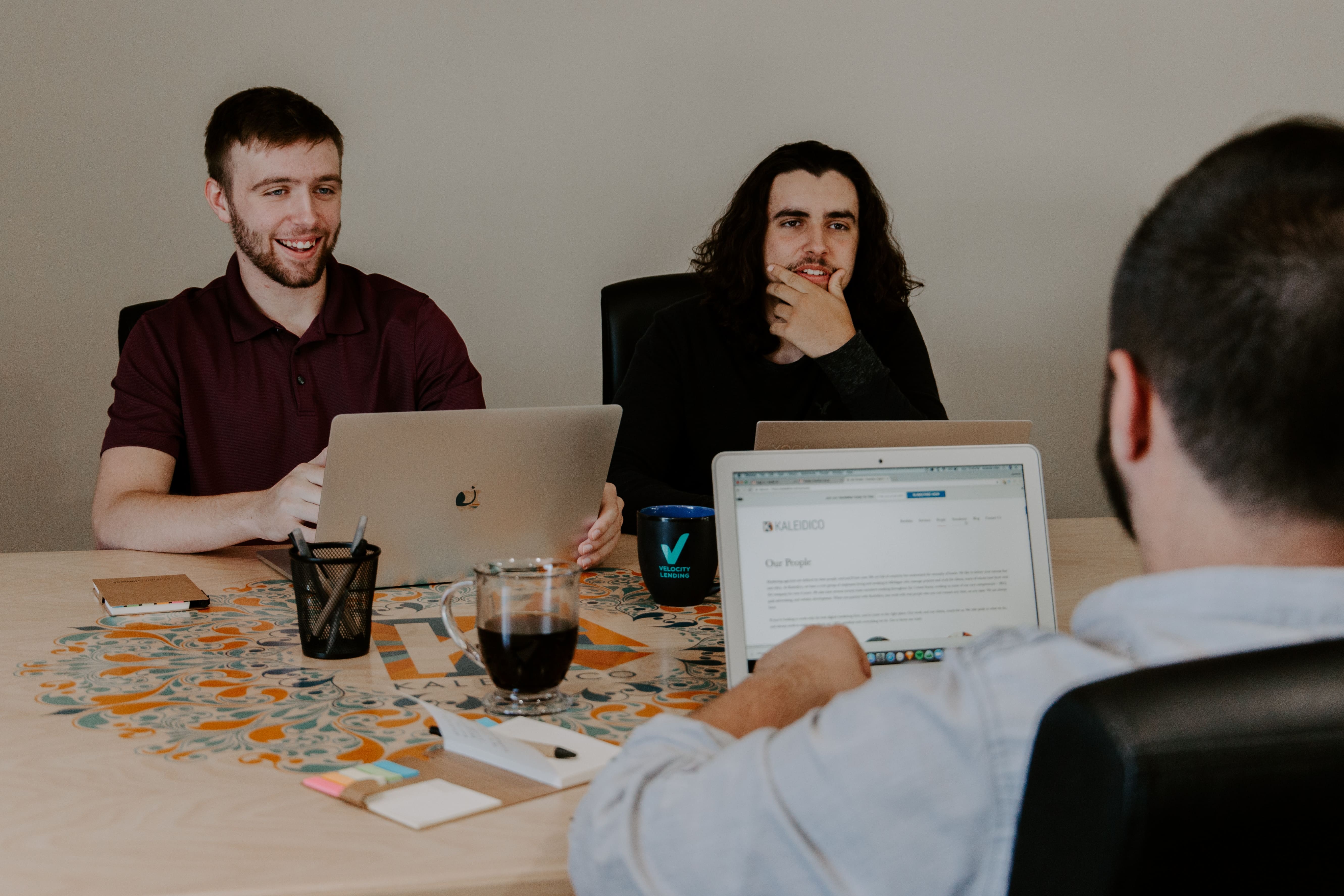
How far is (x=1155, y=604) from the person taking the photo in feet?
1.88

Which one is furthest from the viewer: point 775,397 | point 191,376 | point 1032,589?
point 775,397

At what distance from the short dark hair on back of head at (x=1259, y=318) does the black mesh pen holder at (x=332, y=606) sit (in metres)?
0.73

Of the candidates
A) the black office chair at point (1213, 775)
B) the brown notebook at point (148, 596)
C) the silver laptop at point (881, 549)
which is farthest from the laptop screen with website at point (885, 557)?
the brown notebook at point (148, 596)

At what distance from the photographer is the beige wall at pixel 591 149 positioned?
2.55 meters

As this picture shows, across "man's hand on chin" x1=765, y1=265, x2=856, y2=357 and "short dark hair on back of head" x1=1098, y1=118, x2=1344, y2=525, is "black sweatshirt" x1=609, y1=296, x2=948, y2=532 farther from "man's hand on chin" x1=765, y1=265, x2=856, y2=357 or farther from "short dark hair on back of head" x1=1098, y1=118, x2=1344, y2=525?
"short dark hair on back of head" x1=1098, y1=118, x2=1344, y2=525

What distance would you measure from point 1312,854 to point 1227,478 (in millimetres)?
209

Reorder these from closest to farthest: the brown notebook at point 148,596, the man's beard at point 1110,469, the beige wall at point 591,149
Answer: the man's beard at point 1110,469
the brown notebook at point 148,596
the beige wall at point 591,149

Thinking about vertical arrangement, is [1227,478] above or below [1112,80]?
below

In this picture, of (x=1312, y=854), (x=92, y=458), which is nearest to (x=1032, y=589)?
(x=1312, y=854)

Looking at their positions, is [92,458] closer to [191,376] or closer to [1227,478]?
[191,376]

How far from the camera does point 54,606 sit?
1.23 meters

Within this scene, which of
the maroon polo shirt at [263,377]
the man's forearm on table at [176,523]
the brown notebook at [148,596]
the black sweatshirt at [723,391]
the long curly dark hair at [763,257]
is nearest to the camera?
the brown notebook at [148,596]

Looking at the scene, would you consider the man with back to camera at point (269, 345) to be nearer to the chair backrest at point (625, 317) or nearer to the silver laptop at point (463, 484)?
the chair backrest at point (625, 317)

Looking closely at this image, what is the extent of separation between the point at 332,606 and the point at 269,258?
3.66ft
